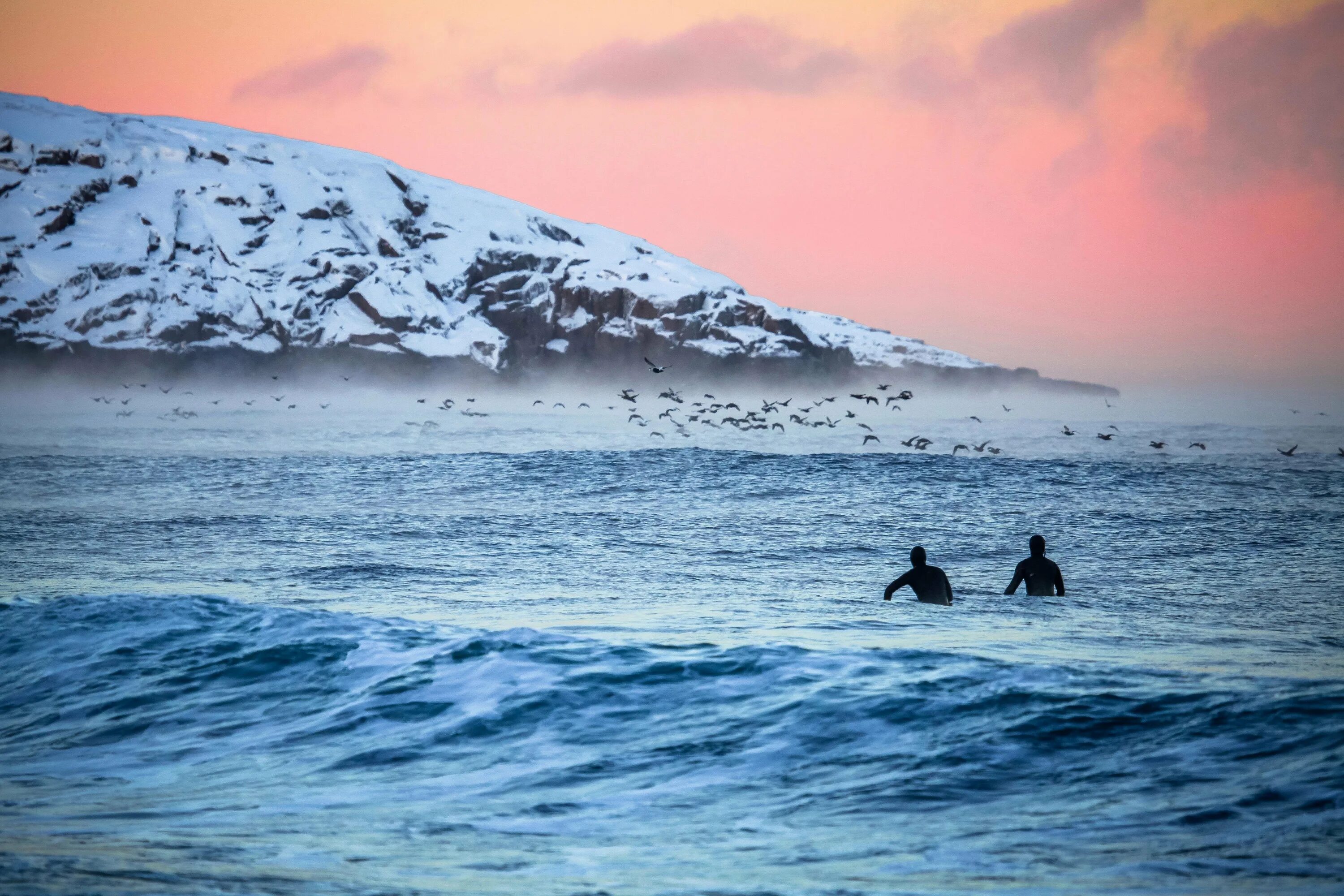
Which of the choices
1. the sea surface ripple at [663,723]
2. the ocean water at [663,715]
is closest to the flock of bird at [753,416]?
the ocean water at [663,715]

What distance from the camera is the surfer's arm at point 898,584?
47.9ft

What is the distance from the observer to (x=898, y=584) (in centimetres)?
1467

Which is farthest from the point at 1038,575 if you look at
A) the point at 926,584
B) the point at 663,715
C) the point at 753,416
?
the point at 753,416

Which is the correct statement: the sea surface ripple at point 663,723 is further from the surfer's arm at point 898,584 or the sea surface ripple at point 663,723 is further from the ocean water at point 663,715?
the surfer's arm at point 898,584

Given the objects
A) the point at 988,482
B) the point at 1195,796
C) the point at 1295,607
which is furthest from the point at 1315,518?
the point at 1195,796

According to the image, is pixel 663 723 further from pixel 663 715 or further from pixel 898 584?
pixel 898 584

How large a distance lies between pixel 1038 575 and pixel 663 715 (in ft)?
26.8

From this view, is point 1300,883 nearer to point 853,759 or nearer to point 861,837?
point 861,837

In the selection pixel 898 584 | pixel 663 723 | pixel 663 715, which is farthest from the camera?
pixel 898 584

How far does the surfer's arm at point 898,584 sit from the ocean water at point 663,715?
0.59 m

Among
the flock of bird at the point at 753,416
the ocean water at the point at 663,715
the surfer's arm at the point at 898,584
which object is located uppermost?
the flock of bird at the point at 753,416

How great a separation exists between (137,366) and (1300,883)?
20268 centimetres

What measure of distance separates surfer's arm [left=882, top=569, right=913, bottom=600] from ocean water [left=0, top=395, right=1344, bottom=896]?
0.59 meters

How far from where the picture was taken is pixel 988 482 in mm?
34062
